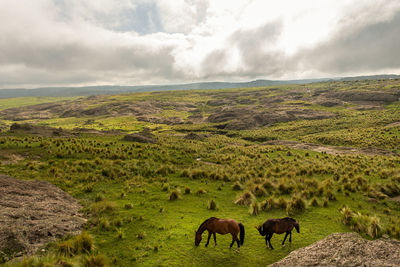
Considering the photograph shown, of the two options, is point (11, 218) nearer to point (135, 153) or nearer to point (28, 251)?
point (28, 251)

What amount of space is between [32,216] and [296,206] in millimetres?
16280

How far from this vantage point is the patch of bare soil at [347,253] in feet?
23.5

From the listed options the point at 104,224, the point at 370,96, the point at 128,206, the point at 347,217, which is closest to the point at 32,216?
the point at 104,224

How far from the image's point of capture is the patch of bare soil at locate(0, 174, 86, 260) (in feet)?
28.8

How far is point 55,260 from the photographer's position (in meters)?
7.57

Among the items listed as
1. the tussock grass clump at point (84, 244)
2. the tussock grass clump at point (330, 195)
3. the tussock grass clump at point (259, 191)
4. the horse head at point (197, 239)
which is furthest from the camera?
the tussock grass clump at point (259, 191)

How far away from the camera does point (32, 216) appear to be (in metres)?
10.9

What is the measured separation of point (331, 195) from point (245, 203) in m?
6.90

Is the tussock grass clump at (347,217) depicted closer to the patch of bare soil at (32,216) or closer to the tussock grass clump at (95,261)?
the tussock grass clump at (95,261)

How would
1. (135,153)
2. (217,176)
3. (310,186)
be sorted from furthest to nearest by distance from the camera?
(135,153)
(217,176)
(310,186)

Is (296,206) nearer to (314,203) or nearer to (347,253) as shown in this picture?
(314,203)

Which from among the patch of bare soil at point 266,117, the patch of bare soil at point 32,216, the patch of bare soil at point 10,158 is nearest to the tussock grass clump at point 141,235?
the patch of bare soil at point 32,216

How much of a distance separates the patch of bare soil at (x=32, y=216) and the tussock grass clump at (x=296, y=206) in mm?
13032

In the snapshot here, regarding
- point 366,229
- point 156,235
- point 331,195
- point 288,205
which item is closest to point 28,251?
point 156,235
